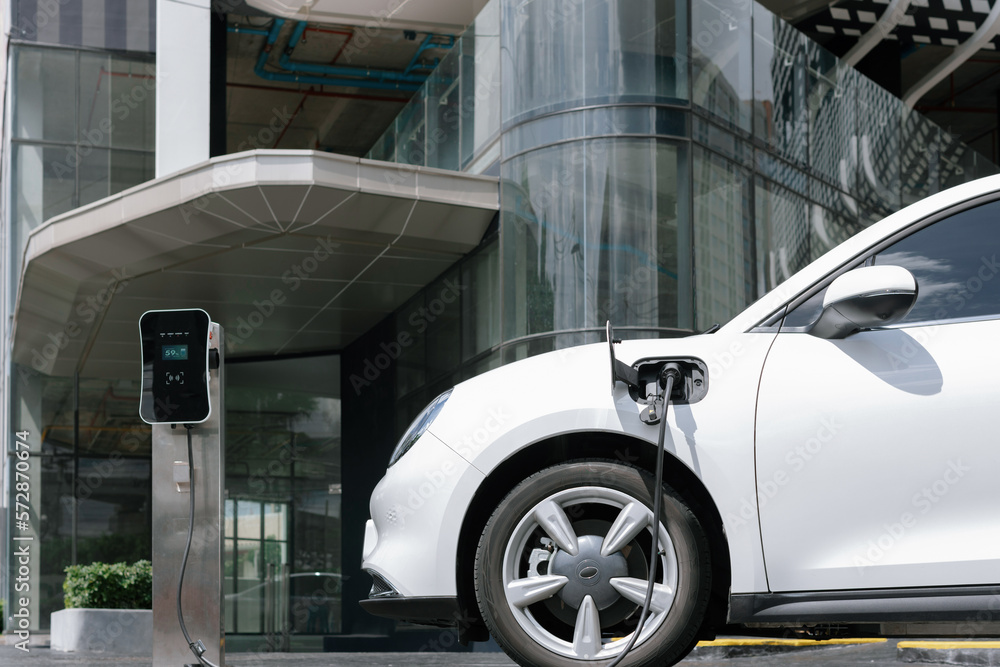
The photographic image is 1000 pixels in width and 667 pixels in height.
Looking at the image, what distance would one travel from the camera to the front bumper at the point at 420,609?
3854mm

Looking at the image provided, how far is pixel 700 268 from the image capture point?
12156mm

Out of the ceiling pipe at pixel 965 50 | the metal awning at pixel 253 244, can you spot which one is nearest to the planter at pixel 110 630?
the metal awning at pixel 253 244

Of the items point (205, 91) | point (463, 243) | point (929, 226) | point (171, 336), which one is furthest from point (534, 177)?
point (929, 226)

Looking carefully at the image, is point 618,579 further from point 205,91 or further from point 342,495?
point 342,495

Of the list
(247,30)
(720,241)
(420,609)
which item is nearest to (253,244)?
(720,241)

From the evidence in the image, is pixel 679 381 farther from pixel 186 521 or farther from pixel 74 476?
pixel 74 476

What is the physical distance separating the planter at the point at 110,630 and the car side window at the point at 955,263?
11011 mm

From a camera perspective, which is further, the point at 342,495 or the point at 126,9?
the point at 342,495

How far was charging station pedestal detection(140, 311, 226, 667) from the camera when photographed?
4.93 metres

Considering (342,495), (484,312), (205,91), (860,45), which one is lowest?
(342,495)

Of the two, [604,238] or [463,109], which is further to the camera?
[463,109]

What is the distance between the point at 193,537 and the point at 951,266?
11.1 ft

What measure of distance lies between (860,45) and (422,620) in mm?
16335

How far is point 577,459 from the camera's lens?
3852 mm
